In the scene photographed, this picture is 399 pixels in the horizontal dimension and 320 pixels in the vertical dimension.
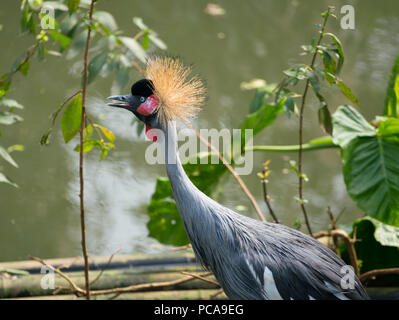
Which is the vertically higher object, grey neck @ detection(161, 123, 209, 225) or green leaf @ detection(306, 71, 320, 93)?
green leaf @ detection(306, 71, 320, 93)

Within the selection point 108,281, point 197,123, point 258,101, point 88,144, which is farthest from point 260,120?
point 197,123

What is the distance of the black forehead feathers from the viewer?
5.38 ft

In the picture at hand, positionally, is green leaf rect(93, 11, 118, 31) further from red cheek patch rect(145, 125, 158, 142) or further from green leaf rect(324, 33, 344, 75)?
green leaf rect(324, 33, 344, 75)

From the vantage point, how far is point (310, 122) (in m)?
3.79

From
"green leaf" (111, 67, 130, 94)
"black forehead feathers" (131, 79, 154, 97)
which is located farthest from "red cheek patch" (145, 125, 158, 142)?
"green leaf" (111, 67, 130, 94)

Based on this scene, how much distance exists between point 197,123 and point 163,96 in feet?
6.58

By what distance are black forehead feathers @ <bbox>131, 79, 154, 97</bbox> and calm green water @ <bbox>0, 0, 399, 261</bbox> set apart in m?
1.26

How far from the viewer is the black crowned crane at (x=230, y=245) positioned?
5.35 feet

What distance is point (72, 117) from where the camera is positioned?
69.5 inches

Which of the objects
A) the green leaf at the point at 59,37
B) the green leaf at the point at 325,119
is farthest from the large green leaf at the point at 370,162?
the green leaf at the point at 59,37

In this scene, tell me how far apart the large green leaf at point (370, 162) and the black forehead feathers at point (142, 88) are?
84cm

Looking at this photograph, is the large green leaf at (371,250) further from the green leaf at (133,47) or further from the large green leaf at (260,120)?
the green leaf at (133,47)

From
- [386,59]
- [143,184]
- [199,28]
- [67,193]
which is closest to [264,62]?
[199,28]

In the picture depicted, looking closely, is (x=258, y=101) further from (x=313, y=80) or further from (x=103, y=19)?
(x=103, y=19)
